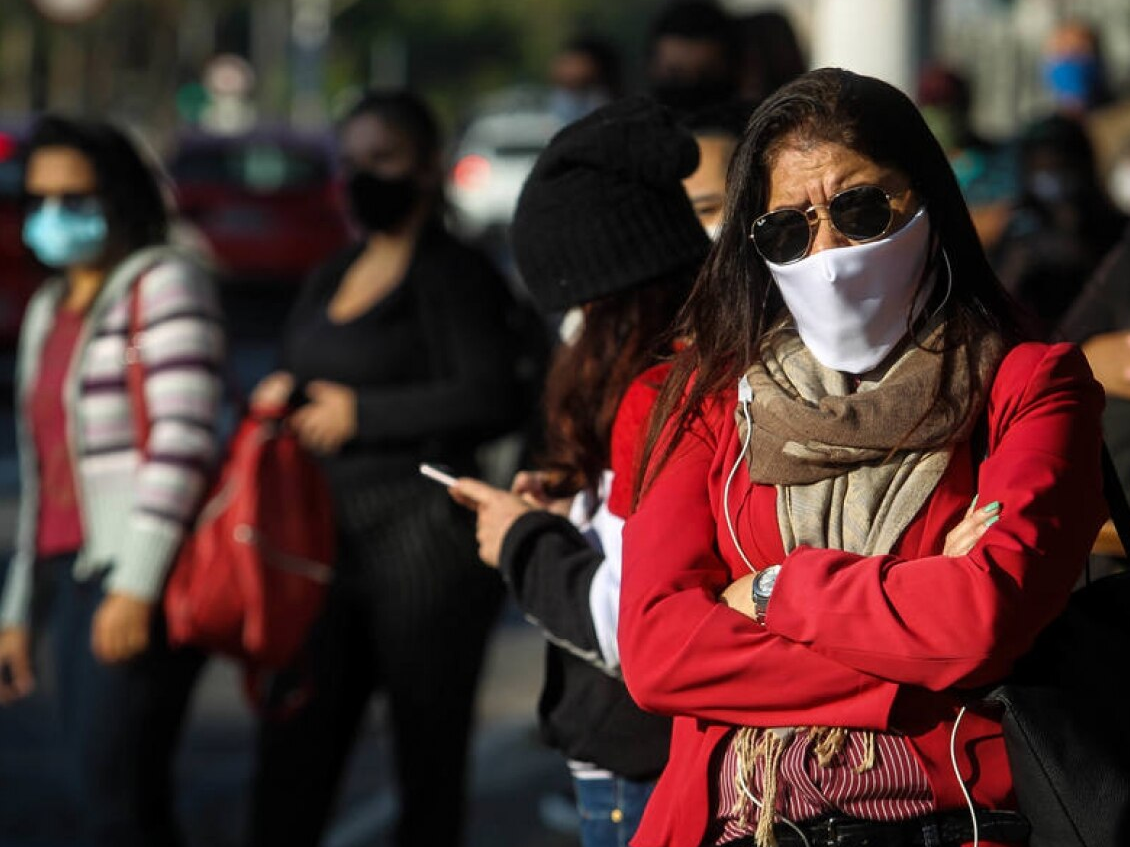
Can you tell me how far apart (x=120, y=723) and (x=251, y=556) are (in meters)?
0.43

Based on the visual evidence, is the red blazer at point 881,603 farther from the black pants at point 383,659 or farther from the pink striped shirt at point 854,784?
the black pants at point 383,659

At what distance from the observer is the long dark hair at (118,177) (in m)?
4.72

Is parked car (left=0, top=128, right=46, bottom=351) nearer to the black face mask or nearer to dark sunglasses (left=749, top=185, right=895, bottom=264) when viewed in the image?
the black face mask

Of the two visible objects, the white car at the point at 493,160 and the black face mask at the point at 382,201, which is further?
the white car at the point at 493,160

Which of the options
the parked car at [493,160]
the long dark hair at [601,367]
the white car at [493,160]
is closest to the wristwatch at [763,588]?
the long dark hair at [601,367]

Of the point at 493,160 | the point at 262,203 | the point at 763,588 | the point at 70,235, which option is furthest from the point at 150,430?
the point at 493,160

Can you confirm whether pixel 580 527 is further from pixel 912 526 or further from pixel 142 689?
pixel 142 689

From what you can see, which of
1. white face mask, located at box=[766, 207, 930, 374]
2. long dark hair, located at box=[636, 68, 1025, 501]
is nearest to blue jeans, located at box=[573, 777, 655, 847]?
long dark hair, located at box=[636, 68, 1025, 501]

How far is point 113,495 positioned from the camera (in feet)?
14.5

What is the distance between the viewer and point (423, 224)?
4891 mm

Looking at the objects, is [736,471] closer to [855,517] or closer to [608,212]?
[855,517]

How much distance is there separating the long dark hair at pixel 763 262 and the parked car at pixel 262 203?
1929 cm

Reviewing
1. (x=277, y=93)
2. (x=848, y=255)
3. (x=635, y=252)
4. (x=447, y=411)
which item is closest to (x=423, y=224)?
(x=447, y=411)

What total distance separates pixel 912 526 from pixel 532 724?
4752 mm
